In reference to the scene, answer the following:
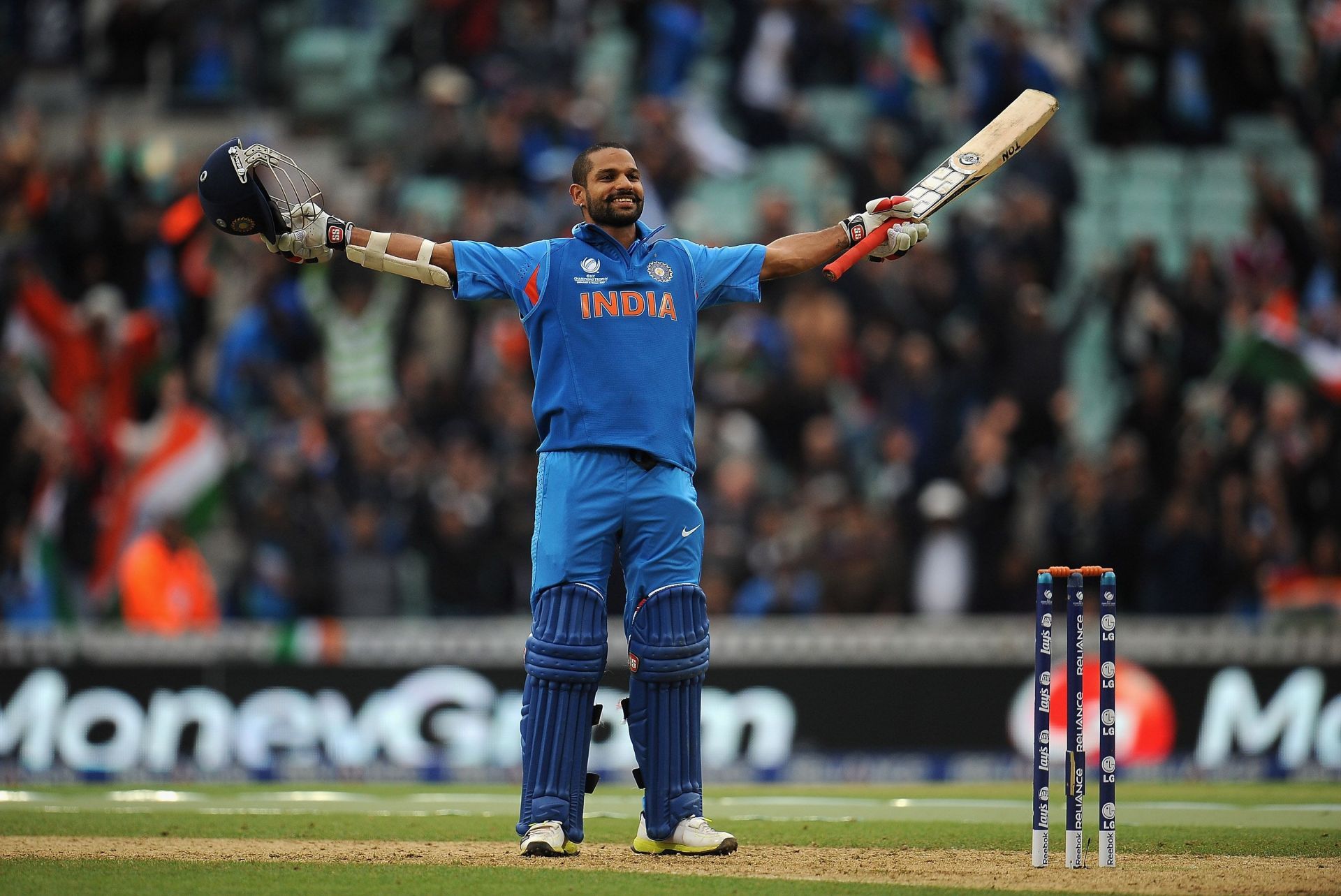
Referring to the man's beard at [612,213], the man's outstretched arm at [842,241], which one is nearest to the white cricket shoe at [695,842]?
the man's outstretched arm at [842,241]

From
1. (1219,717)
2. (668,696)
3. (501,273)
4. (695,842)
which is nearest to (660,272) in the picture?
(501,273)

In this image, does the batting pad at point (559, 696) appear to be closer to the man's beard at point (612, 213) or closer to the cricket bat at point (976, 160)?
the man's beard at point (612, 213)

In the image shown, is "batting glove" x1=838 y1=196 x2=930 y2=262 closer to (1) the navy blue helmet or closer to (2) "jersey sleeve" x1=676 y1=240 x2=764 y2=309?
(2) "jersey sleeve" x1=676 y1=240 x2=764 y2=309

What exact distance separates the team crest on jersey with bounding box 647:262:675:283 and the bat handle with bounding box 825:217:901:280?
669mm

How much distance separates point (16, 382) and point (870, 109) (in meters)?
8.56

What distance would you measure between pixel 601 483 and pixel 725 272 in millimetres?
1069

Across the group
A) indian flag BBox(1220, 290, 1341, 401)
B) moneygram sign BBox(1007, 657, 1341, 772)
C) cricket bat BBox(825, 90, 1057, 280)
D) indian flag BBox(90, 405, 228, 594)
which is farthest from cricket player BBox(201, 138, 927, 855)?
indian flag BBox(1220, 290, 1341, 401)

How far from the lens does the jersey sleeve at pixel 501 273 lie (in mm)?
7855

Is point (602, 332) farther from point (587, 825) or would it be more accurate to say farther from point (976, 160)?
point (587, 825)

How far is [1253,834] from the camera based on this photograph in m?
8.84

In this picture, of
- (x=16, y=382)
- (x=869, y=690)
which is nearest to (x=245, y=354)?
(x=16, y=382)

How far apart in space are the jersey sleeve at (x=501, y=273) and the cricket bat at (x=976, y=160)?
1282 mm

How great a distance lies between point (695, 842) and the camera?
25.4 feet

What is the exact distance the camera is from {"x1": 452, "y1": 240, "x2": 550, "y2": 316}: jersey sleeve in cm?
786
